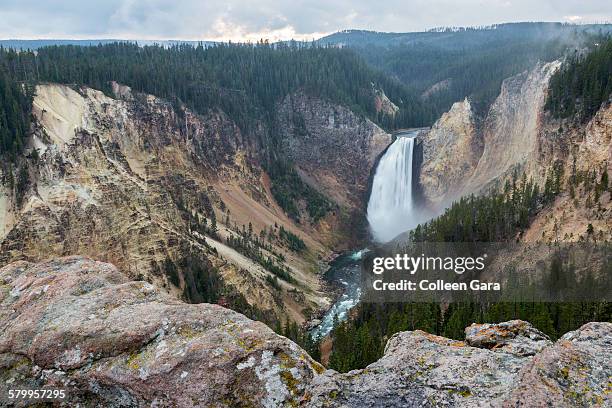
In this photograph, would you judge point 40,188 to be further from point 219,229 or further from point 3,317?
point 3,317

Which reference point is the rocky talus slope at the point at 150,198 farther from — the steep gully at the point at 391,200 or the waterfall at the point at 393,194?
the waterfall at the point at 393,194

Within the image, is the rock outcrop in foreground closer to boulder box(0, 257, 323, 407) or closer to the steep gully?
boulder box(0, 257, 323, 407)

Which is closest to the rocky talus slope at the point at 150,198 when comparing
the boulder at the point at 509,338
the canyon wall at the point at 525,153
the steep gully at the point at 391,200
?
the steep gully at the point at 391,200

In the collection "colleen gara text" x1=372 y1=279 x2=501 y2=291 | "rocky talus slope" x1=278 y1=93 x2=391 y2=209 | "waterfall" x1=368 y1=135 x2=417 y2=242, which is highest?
"rocky talus slope" x1=278 y1=93 x2=391 y2=209

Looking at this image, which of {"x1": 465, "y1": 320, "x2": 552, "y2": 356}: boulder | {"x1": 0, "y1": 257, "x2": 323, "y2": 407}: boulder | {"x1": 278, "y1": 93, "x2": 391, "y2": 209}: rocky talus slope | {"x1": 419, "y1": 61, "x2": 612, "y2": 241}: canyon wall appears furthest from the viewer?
{"x1": 278, "y1": 93, "x2": 391, "y2": 209}: rocky talus slope

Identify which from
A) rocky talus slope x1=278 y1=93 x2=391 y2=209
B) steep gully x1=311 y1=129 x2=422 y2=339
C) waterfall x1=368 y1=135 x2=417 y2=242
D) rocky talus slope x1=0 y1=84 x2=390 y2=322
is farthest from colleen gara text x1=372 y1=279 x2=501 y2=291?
rocky talus slope x1=278 y1=93 x2=391 y2=209

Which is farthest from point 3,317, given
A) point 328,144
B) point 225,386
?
point 328,144
